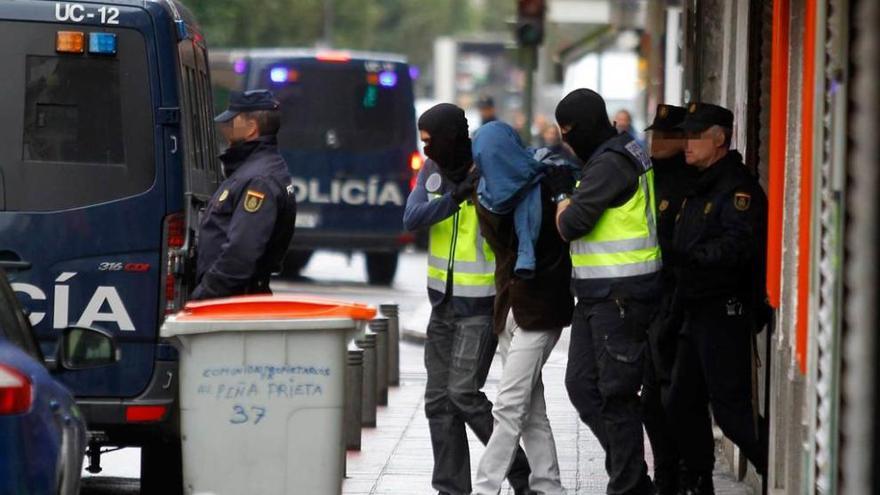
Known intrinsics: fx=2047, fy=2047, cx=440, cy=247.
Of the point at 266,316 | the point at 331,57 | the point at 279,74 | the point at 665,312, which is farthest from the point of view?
the point at 331,57

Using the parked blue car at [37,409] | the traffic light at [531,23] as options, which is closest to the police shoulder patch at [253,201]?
the parked blue car at [37,409]

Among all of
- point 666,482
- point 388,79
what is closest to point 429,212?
point 666,482

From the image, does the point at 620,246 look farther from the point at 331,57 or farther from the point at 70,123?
the point at 331,57

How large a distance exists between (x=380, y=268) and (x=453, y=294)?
585 inches

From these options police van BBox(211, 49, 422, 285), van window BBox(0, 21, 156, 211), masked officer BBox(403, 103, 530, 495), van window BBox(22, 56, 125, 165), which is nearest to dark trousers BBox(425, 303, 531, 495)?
masked officer BBox(403, 103, 530, 495)

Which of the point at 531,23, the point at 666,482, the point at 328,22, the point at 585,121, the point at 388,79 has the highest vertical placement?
the point at 328,22

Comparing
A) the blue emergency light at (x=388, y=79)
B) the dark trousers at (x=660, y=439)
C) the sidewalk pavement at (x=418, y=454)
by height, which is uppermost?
the blue emergency light at (x=388, y=79)

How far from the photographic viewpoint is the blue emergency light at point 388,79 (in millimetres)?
22062

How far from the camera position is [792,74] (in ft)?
26.8

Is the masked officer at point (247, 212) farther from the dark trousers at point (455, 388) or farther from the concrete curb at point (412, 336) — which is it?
the concrete curb at point (412, 336)

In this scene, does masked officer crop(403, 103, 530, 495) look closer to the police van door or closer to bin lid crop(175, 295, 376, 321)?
the police van door

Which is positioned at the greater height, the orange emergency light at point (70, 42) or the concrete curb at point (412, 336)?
the orange emergency light at point (70, 42)

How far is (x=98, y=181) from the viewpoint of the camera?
8.57m

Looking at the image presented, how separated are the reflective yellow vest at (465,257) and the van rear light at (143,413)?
131 cm
